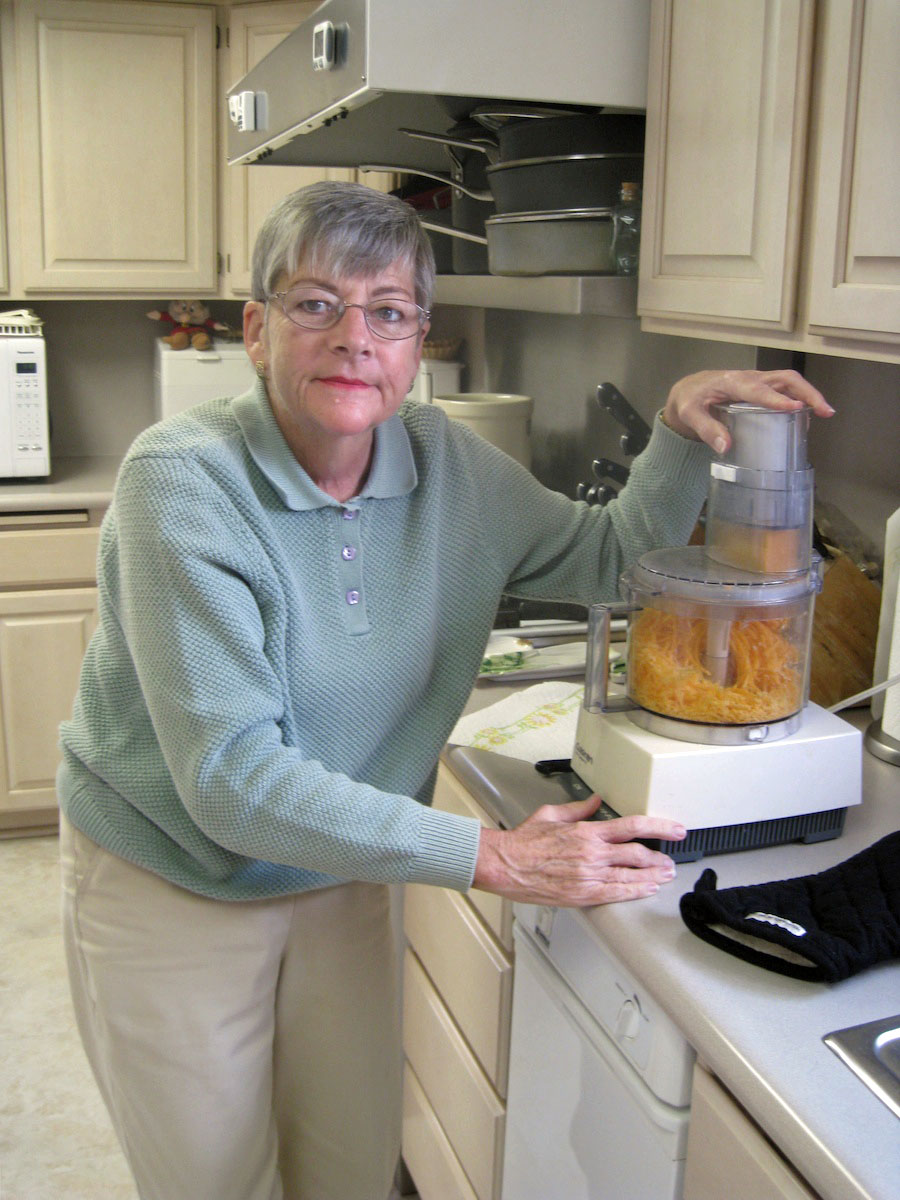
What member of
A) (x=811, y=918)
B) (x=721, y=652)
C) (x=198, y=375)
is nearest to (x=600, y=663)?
(x=721, y=652)

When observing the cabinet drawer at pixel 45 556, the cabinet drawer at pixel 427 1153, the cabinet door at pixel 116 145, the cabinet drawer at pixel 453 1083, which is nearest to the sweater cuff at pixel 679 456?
the cabinet drawer at pixel 453 1083

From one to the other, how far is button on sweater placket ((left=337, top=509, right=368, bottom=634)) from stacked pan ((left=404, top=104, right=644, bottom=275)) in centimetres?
58

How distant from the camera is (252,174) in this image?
309 centimetres

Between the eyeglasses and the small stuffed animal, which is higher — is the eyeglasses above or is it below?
below

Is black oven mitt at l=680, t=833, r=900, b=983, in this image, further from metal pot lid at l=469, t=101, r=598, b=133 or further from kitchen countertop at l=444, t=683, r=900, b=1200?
metal pot lid at l=469, t=101, r=598, b=133

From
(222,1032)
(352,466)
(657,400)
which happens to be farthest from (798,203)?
(222,1032)

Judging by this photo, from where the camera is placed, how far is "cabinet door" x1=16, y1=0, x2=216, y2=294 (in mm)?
2930

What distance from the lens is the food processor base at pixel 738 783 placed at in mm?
1161

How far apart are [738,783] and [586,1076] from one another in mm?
328

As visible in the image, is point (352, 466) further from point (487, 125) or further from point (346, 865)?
point (487, 125)

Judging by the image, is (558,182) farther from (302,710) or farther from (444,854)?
(444,854)

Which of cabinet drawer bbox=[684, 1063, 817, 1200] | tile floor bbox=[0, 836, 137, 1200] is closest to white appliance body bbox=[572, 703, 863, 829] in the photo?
cabinet drawer bbox=[684, 1063, 817, 1200]

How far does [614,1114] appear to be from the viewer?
1114 mm

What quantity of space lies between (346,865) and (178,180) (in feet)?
8.03
